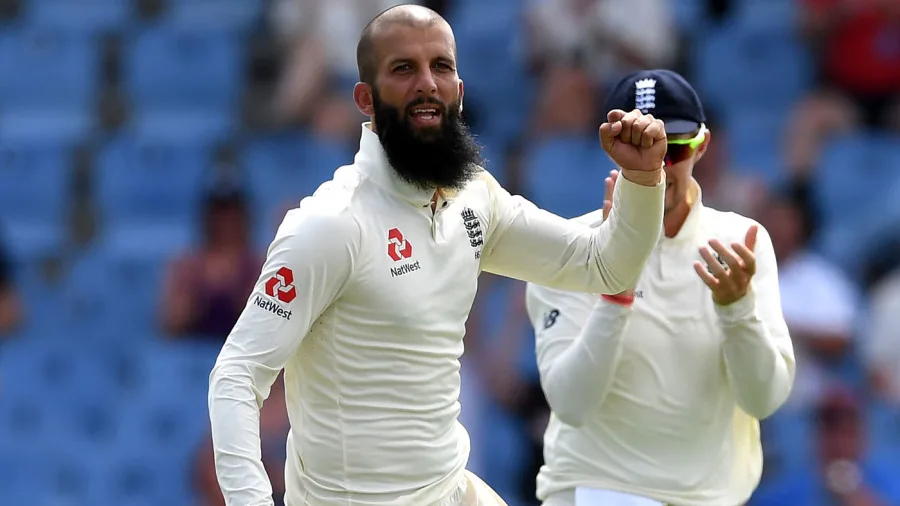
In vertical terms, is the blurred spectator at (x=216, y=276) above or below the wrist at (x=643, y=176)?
below

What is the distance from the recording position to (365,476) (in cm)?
400

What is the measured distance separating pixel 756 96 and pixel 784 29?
439 mm

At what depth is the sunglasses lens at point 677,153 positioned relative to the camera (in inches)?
181

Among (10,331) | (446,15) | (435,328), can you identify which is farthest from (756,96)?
(435,328)

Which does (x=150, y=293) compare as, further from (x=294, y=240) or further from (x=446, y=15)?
(x=294, y=240)

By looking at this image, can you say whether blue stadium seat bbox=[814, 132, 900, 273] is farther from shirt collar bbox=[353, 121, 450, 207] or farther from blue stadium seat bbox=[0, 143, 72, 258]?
blue stadium seat bbox=[0, 143, 72, 258]

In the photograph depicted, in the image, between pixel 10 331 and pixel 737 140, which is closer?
pixel 737 140

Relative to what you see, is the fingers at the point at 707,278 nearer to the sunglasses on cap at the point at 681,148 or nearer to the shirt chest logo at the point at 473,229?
the sunglasses on cap at the point at 681,148

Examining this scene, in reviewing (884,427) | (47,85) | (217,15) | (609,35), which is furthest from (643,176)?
(47,85)

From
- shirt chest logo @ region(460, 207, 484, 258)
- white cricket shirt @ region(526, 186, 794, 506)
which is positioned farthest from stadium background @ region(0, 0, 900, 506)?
shirt chest logo @ region(460, 207, 484, 258)

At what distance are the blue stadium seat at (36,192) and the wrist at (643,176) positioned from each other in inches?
289

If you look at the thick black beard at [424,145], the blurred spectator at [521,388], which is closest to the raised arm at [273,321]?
the thick black beard at [424,145]

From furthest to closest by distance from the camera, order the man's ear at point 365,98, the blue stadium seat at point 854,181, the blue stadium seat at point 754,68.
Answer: the blue stadium seat at point 754,68 → the blue stadium seat at point 854,181 → the man's ear at point 365,98

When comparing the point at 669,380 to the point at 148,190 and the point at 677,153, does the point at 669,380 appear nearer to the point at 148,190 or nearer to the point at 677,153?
the point at 677,153
